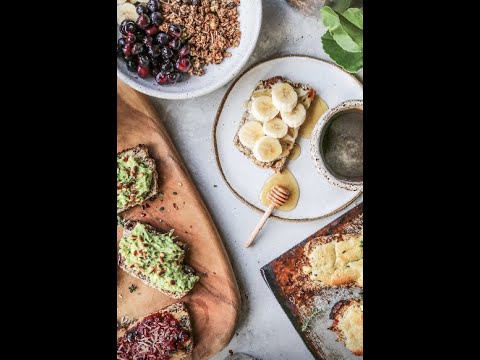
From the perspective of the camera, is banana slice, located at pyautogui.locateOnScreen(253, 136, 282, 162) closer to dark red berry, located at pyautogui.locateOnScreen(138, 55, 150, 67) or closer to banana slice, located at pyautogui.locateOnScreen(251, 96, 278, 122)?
banana slice, located at pyautogui.locateOnScreen(251, 96, 278, 122)

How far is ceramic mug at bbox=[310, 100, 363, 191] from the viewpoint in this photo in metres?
2.03

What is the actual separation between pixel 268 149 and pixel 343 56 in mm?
474

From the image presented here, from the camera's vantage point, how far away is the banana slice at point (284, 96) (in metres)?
2.08

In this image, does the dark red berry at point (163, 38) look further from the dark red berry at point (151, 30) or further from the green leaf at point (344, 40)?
the green leaf at point (344, 40)

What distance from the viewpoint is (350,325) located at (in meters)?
2.12

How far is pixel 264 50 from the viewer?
2166mm

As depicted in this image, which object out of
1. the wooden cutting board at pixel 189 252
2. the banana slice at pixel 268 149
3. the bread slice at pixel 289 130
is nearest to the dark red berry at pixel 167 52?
the wooden cutting board at pixel 189 252

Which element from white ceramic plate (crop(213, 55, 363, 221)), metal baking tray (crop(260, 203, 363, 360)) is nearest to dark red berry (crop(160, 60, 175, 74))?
white ceramic plate (crop(213, 55, 363, 221))

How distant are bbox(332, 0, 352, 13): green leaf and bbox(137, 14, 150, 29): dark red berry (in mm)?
641

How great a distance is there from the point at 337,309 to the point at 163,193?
2.63 feet

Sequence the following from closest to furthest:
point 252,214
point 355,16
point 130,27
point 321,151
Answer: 1. point 355,16
2. point 130,27
3. point 321,151
4. point 252,214

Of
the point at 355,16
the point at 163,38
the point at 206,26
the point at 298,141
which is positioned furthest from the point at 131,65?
the point at 355,16

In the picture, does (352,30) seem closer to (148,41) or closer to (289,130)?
(289,130)
